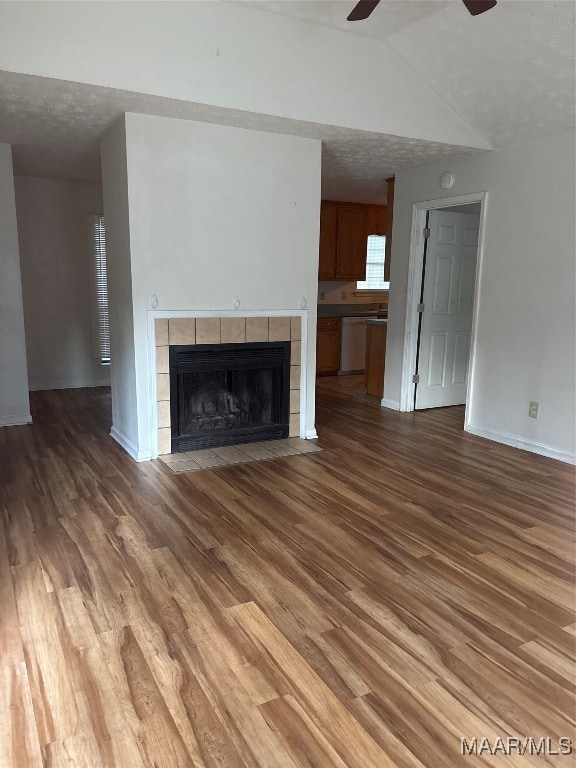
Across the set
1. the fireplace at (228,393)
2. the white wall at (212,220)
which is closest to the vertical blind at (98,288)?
the white wall at (212,220)

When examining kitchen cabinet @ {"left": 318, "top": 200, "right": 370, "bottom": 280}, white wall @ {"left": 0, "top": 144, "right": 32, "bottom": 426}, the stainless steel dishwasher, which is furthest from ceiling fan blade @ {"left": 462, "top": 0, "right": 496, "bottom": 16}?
the stainless steel dishwasher

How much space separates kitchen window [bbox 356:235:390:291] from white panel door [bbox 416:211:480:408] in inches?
104

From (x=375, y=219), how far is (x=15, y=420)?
217 inches

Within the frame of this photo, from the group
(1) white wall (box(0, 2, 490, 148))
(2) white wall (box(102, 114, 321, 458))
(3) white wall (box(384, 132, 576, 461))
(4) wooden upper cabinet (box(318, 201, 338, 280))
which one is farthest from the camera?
(4) wooden upper cabinet (box(318, 201, 338, 280))

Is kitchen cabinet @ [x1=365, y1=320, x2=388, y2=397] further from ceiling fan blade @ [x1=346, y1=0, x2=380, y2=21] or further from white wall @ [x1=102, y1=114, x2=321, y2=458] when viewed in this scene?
ceiling fan blade @ [x1=346, y1=0, x2=380, y2=21]

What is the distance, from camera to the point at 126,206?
390 cm

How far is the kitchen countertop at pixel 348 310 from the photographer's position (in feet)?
26.4

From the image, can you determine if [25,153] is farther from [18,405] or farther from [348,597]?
[348,597]

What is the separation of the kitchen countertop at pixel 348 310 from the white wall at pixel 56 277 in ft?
10.7

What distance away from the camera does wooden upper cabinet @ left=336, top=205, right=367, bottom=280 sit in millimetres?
7812

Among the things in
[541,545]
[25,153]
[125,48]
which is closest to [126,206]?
[125,48]

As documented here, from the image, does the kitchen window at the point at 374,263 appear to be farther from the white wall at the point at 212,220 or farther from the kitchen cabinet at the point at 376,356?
the white wall at the point at 212,220

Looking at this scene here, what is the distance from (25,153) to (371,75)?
3.15m

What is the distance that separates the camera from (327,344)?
7.78 meters
